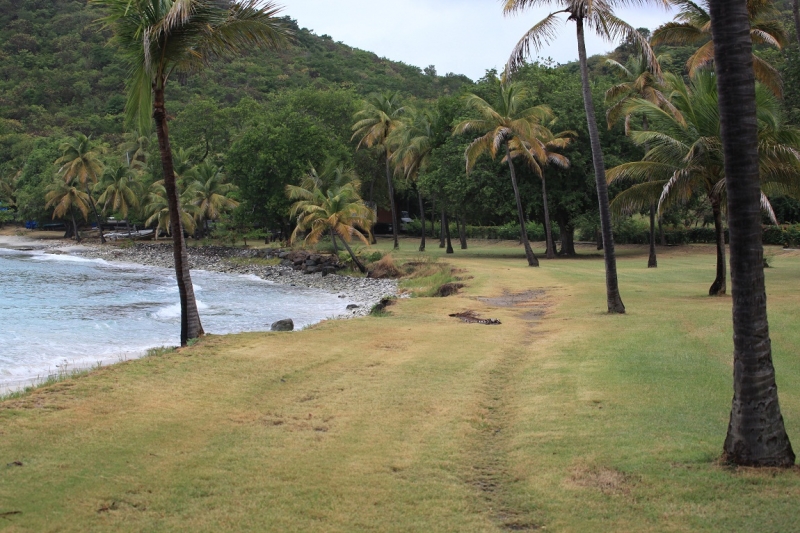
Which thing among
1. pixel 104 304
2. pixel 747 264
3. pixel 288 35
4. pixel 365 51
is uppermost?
pixel 365 51

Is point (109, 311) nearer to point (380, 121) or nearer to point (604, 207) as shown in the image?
point (604, 207)

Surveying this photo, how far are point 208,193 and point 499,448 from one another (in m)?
58.1

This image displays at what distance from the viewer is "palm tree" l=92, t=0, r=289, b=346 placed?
513 inches

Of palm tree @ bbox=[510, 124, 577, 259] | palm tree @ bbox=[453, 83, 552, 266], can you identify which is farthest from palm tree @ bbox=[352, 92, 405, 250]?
palm tree @ bbox=[453, 83, 552, 266]

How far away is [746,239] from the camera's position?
6180 millimetres

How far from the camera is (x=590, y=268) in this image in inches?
1314

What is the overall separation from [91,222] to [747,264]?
97.6 metres

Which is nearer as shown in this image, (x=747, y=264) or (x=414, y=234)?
(x=747, y=264)

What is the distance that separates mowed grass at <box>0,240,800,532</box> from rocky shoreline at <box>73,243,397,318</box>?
39.0 ft

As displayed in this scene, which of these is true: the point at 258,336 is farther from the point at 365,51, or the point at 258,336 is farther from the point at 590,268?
the point at 365,51

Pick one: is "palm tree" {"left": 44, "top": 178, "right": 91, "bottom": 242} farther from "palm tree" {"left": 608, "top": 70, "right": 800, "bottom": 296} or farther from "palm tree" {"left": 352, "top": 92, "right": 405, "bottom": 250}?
"palm tree" {"left": 608, "top": 70, "right": 800, "bottom": 296}

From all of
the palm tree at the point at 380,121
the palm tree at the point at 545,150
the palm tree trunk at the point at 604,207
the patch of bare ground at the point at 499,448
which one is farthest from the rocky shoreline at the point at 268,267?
the patch of bare ground at the point at 499,448

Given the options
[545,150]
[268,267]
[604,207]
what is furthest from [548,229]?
[604,207]

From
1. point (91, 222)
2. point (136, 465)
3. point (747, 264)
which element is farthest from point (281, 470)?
point (91, 222)
